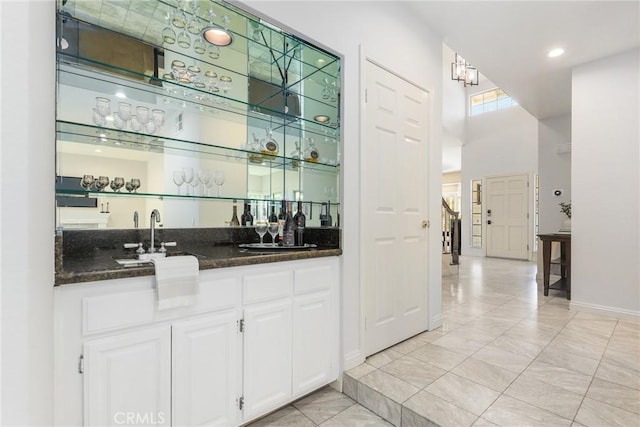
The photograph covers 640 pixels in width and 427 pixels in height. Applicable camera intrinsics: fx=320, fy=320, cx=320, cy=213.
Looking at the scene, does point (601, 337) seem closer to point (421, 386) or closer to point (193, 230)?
point (421, 386)

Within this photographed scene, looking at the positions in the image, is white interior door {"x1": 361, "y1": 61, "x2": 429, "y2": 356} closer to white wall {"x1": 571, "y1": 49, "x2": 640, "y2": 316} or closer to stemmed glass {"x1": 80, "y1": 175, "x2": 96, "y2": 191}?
stemmed glass {"x1": 80, "y1": 175, "x2": 96, "y2": 191}

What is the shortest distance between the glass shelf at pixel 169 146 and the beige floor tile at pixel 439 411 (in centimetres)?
147

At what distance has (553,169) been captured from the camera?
19.6 ft

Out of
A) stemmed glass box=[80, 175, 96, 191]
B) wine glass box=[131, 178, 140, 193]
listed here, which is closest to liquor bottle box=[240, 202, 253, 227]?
wine glass box=[131, 178, 140, 193]

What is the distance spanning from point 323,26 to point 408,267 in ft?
6.24

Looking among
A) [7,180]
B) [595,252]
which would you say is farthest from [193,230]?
[595,252]

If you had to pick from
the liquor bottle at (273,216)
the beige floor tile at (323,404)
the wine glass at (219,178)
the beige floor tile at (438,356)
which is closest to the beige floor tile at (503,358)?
the beige floor tile at (438,356)

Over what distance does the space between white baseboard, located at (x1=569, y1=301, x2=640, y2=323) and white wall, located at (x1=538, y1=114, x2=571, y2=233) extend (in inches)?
117

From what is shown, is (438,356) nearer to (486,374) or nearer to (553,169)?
(486,374)

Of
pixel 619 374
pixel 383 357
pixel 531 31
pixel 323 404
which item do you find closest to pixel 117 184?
pixel 323 404

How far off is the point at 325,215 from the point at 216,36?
4.62ft

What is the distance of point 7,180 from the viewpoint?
85 centimetres

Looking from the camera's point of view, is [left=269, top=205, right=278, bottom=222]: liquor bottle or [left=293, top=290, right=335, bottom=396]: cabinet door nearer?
[left=293, top=290, right=335, bottom=396]: cabinet door

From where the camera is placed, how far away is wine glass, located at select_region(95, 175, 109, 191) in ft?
5.72
